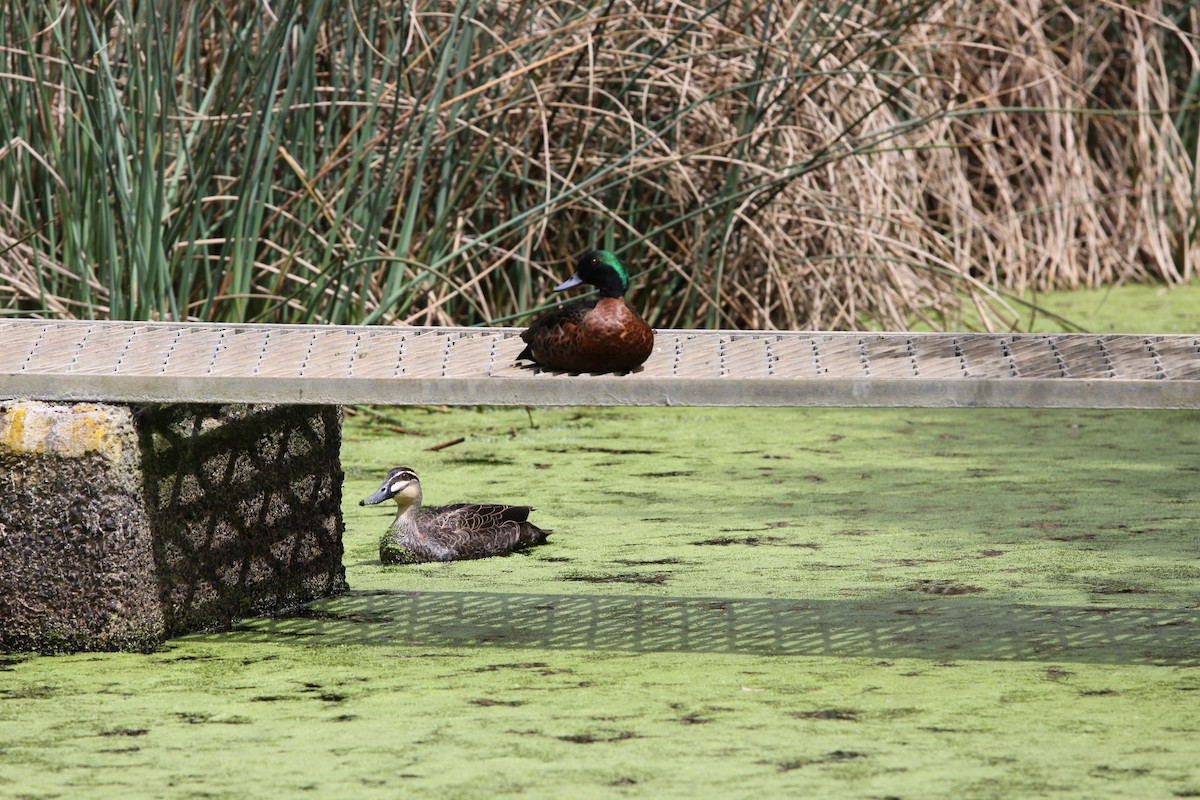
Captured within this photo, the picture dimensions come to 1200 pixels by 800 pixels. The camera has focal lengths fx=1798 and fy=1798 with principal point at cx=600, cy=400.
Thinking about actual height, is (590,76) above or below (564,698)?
above

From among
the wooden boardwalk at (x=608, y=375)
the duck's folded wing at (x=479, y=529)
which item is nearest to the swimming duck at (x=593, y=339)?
the wooden boardwalk at (x=608, y=375)

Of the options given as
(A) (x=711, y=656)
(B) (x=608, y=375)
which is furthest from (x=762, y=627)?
(B) (x=608, y=375)

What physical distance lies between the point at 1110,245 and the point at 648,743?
258 inches

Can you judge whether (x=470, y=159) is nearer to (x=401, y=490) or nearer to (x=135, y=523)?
(x=401, y=490)

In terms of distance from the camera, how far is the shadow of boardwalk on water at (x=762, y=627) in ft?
9.35

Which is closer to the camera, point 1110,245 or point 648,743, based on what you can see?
point 648,743

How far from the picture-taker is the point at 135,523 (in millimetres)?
2863

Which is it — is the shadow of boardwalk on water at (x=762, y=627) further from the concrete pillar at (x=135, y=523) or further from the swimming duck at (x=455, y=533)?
the swimming duck at (x=455, y=533)

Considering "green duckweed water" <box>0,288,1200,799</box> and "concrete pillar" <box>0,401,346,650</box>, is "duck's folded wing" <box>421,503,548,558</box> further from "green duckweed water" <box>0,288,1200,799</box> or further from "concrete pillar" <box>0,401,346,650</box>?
"concrete pillar" <box>0,401,346,650</box>

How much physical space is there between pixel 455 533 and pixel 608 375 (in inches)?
36.5

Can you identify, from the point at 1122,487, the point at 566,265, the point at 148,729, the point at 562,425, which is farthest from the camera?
the point at 566,265

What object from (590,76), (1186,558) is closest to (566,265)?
(590,76)

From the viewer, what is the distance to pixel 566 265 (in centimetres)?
585

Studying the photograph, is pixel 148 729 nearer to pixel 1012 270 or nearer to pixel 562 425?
pixel 562 425
